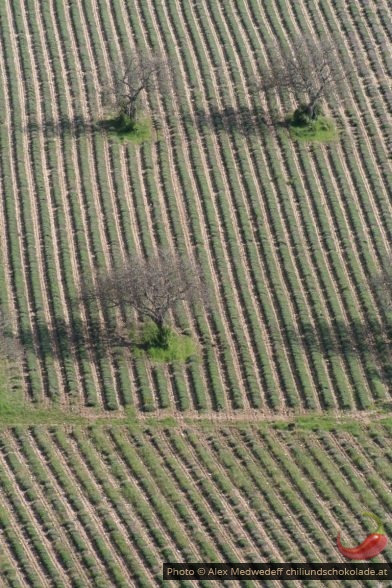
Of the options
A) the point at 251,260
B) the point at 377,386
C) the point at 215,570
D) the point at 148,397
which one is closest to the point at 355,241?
the point at 251,260

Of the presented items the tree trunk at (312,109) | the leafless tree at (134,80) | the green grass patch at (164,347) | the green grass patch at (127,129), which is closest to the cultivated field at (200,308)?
the green grass patch at (164,347)

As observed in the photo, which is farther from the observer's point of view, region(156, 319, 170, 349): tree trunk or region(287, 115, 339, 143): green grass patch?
region(287, 115, 339, 143): green grass patch

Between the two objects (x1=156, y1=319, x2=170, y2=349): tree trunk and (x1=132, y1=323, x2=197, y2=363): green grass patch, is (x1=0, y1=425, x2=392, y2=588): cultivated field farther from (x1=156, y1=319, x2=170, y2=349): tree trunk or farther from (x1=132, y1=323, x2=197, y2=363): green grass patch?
(x1=156, y1=319, x2=170, y2=349): tree trunk

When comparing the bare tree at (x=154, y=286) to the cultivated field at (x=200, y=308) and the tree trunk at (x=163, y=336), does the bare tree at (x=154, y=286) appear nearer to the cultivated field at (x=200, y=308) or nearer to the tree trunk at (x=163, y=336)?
the tree trunk at (x=163, y=336)

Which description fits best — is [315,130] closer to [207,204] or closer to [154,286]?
[207,204]

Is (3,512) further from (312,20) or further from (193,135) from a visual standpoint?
(312,20)

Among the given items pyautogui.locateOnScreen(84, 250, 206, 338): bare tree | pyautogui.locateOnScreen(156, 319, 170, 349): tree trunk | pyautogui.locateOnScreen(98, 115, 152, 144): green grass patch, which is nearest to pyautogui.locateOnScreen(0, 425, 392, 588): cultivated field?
pyautogui.locateOnScreen(156, 319, 170, 349): tree trunk
